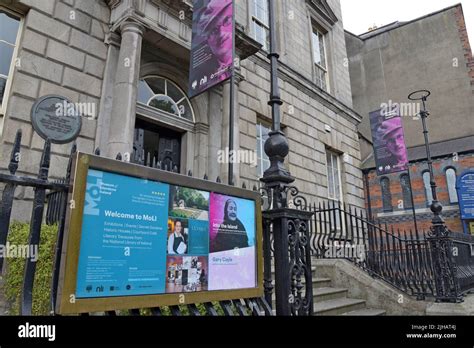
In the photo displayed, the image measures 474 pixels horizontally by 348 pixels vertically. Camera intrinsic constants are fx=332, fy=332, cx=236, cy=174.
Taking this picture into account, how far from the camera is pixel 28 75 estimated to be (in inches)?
221

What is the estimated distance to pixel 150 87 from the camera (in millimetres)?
7723

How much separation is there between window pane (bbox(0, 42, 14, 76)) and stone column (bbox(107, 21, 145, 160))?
1.75 m

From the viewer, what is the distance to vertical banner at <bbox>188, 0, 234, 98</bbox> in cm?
626

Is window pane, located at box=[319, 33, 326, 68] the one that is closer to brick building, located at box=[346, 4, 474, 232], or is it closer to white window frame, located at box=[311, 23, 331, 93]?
white window frame, located at box=[311, 23, 331, 93]

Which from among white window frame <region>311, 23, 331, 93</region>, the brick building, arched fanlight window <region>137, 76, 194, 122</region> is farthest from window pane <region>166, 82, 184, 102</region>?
the brick building

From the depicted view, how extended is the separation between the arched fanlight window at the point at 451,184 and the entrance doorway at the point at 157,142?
20.6 m

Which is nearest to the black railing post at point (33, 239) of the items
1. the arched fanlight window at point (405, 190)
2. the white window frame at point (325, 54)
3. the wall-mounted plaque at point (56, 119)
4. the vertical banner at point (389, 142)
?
the wall-mounted plaque at point (56, 119)

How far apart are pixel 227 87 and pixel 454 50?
23420mm

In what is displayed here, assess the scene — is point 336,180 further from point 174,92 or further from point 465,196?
point 465,196

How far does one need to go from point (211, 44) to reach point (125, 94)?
191 centimetres

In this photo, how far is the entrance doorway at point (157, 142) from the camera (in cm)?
746

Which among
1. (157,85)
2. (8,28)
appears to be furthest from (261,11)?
(8,28)
